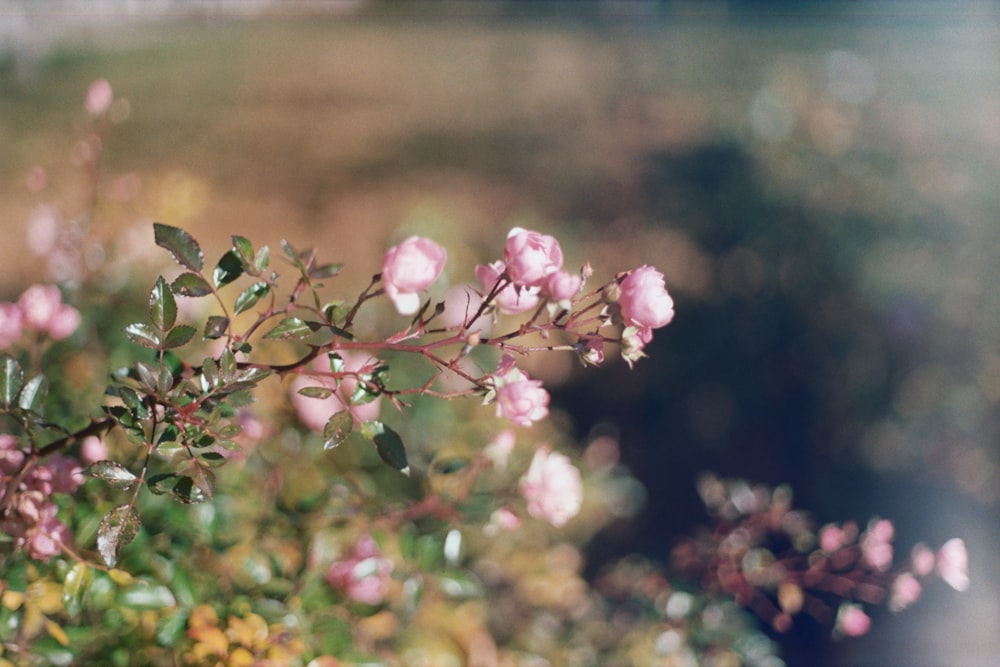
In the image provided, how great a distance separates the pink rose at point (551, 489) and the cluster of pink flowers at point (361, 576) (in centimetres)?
19

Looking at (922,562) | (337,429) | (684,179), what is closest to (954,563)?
(922,562)

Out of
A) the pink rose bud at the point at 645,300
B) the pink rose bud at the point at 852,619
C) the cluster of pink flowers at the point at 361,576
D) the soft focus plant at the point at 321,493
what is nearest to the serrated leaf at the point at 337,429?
the soft focus plant at the point at 321,493

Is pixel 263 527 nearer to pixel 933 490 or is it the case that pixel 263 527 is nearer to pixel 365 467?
pixel 365 467

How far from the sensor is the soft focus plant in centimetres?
59

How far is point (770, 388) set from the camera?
2373 millimetres

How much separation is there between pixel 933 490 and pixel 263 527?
1970 millimetres

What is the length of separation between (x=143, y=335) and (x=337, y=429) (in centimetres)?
17

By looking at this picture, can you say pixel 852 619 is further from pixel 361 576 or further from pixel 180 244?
pixel 180 244

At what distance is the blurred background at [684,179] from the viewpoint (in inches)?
89.6

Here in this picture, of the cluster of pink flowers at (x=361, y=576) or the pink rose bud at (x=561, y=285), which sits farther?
the cluster of pink flowers at (x=361, y=576)

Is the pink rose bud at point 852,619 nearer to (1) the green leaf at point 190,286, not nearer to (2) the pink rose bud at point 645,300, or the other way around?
(2) the pink rose bud at point 645,300

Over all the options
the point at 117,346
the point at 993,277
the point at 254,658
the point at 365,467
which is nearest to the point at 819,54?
the point at 993,277

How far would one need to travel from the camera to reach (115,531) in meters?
0.58

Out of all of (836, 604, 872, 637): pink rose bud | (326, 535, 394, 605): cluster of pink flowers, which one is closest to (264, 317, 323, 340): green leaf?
(326, 535, 394, 605): cluster of pink flowers
